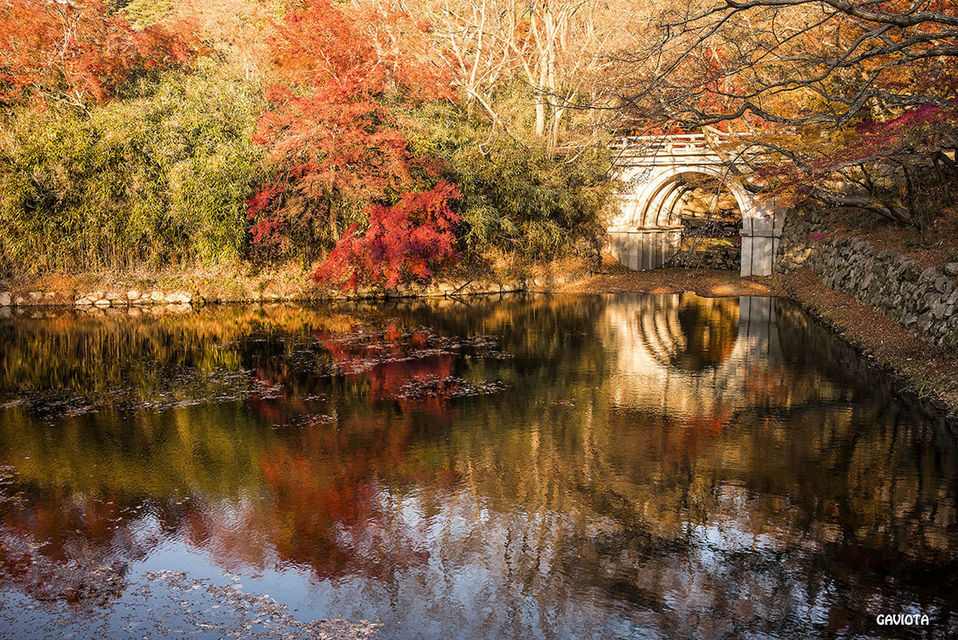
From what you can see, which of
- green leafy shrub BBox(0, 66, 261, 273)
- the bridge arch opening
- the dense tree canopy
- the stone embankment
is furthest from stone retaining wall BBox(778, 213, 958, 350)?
green leafy shrub BBox(0, 66, 261, 273)

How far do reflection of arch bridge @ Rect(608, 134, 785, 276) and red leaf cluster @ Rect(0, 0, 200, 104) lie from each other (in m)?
19.6

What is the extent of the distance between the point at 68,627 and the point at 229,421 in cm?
591

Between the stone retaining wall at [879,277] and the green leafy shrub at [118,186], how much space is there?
19085 mm

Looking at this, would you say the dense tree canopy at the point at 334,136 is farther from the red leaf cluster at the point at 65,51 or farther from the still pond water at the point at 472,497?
the still pond water at the point at 472,497

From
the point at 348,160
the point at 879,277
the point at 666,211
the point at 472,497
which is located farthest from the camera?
the point at 666,211

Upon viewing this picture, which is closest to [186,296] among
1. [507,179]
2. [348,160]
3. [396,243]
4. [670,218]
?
[348,160]

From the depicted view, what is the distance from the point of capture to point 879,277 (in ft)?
62.3

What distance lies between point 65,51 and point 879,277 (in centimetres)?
2741

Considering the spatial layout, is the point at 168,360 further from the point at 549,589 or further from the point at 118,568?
the point at 549,589

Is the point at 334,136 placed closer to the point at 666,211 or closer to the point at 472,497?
the point at 666,211

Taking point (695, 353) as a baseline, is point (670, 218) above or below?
above

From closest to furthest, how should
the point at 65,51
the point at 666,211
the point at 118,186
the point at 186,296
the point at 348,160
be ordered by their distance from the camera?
the point at 118,186 → the point at 348,160 → the point at 186,296 → the point at 65,51 → the point at 666,211

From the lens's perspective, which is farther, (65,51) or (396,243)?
(65,51)

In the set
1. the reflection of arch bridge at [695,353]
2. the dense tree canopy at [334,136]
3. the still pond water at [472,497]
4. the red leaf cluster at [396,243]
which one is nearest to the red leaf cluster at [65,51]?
the dense tree canopy at [334,136]
